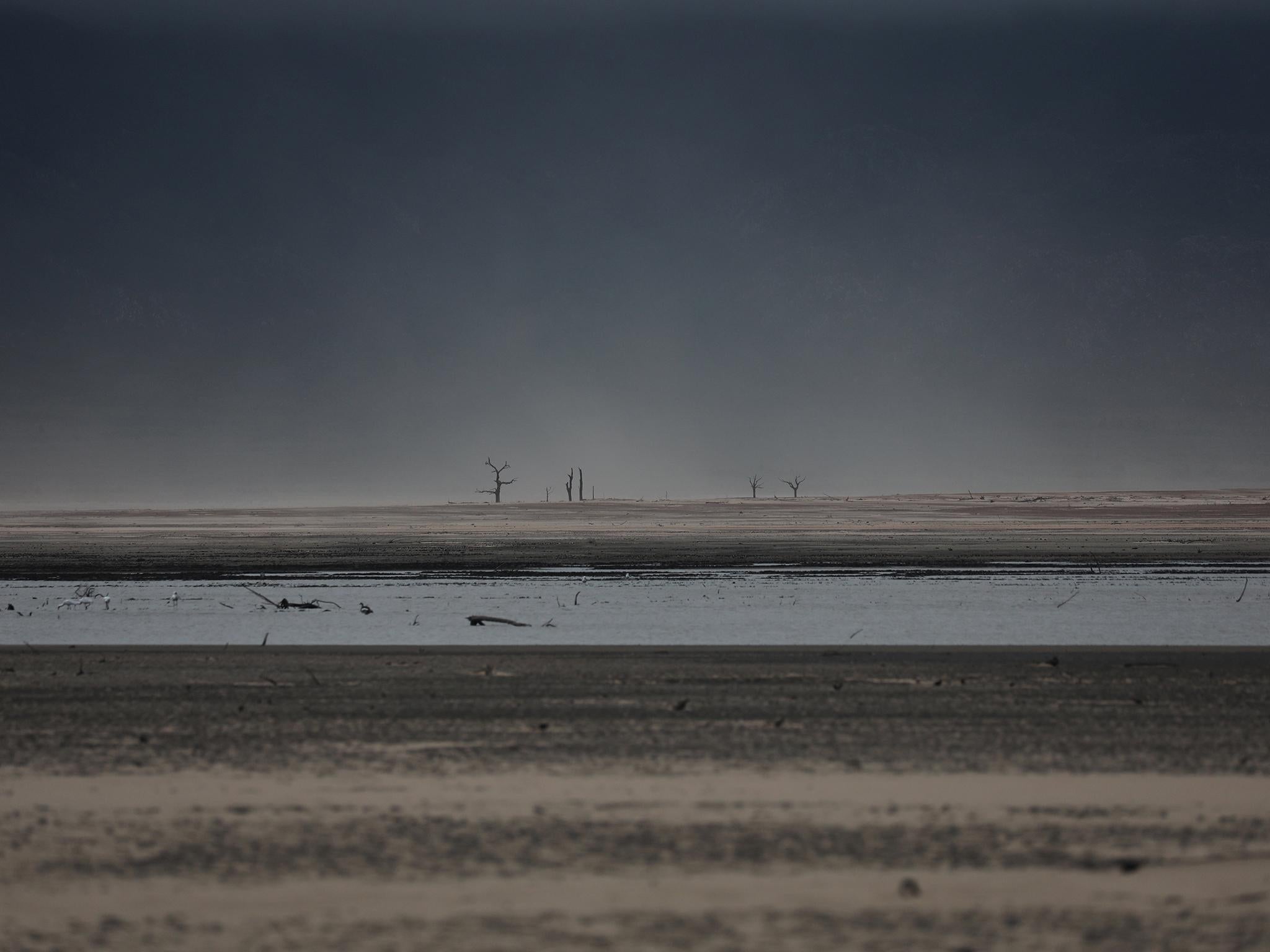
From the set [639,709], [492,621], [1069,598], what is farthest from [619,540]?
[639,709]

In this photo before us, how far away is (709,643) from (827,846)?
1060 centimetres

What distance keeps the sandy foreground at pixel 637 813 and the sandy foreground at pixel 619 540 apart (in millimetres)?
25241

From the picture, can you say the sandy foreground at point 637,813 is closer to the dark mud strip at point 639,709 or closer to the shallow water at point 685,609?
the dark mud strip at point 639,709

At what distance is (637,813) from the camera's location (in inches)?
323

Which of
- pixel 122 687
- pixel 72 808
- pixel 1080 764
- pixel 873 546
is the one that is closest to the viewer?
pixel 72 808

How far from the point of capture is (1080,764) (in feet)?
31.5

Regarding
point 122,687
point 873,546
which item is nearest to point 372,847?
point 122,687

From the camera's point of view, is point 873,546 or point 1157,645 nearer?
point 1157,645

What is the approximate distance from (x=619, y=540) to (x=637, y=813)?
51716 mm

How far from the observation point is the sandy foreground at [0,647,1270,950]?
20.3 ft

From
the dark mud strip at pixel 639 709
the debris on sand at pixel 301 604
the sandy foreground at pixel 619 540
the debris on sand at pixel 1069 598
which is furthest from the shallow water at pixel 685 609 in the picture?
the sandy foreground at pixel 619 540

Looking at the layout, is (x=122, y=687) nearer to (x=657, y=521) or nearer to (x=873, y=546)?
(x=873, y=546)

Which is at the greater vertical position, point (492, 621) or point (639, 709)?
point (492, 621)

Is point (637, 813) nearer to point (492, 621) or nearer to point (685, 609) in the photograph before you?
point (492, 621)
